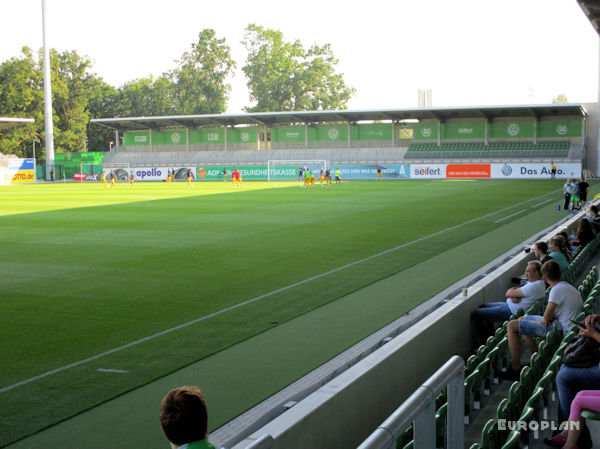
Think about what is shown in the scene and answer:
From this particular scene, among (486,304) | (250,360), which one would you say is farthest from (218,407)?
(486,304)

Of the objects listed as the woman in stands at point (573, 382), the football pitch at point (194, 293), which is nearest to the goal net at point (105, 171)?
the football pitch at point (194, 293)

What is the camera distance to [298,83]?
107 meters

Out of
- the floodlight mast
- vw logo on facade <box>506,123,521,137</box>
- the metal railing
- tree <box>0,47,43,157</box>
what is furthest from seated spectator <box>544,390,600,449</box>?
tree <box>0,47,43,157</box>

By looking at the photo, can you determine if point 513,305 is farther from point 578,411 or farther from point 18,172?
point 18,172

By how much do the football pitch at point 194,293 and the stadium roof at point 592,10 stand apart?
6.68 metres

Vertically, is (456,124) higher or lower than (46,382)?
higher

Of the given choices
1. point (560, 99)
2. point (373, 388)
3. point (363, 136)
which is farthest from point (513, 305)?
point (560, 99)

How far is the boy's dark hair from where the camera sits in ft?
11.5

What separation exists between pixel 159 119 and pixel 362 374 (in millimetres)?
78109

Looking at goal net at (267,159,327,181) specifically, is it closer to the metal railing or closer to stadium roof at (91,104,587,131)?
stadium roof at (91,104,587,131)

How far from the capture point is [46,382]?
7.51 meters

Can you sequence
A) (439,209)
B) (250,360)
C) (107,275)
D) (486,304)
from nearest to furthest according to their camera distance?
1. (250,360)
2. (486,304)
3. (107,275)
4. (439,209)

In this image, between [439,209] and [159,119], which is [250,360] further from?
[159,119]

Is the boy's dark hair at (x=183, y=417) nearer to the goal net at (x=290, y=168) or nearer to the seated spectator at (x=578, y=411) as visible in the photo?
the seated spectator at (x=578, y=411)
